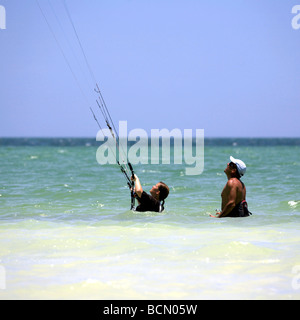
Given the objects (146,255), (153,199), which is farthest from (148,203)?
(146,255)

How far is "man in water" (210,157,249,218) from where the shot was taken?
796cm

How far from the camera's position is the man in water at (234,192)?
796 centimetres

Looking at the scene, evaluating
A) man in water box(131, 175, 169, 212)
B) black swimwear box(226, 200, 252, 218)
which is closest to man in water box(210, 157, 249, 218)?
black swimwear box(226, 200, 252, 218)

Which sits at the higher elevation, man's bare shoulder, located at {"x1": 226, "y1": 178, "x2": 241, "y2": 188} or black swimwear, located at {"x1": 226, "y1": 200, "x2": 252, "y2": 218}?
man's bare shoulder, located at {"x1": 226, "y1": 178, "x2": 241, "y2": 188}

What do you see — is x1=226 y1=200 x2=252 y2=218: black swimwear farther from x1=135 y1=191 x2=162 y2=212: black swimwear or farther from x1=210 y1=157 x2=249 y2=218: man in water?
x1=135 y1=191 x2=162 y2=212: black swimwear

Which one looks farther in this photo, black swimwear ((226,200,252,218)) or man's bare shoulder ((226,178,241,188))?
black swimwear ((226,200,252,218))

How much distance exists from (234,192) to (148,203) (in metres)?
1.43

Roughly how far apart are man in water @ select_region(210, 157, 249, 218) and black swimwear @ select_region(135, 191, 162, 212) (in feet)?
3.49

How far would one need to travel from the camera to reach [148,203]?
8516 mm

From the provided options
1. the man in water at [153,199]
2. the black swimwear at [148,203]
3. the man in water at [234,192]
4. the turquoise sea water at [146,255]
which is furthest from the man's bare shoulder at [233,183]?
the black swimwear at [148,203]

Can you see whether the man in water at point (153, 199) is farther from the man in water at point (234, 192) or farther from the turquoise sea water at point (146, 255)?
the man in water at point (234, 192)

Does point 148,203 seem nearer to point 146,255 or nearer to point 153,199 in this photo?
point 153,199

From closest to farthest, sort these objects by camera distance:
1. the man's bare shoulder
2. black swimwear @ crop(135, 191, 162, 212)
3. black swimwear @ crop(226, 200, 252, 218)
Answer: the man's bare shoulder < black swimwear @ crop(226, 200, 252, 218) < black swimwear @ crop(135, 191, 162, 212)
